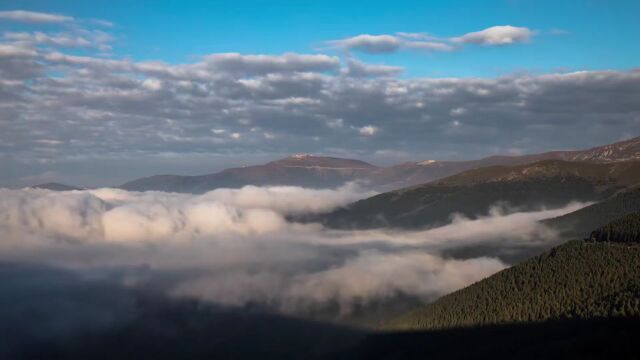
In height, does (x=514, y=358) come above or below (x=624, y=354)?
below

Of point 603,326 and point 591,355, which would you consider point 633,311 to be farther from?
point 591,355

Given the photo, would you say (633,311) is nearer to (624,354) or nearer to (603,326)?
(603,326)

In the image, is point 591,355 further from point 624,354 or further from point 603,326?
point 603,326

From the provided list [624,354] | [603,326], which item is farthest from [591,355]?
[603,326]

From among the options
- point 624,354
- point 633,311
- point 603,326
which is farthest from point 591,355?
point 633,311

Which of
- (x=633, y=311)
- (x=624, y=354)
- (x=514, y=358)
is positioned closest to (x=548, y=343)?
(x=514, y=358)

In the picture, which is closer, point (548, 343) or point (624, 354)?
point (624, 354)

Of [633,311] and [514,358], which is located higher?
[633,311]

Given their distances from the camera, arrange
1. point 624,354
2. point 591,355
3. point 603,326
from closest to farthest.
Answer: point 624,354
point 591,355
point 603,326

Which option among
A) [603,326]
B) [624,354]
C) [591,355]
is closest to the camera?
[624,354]
